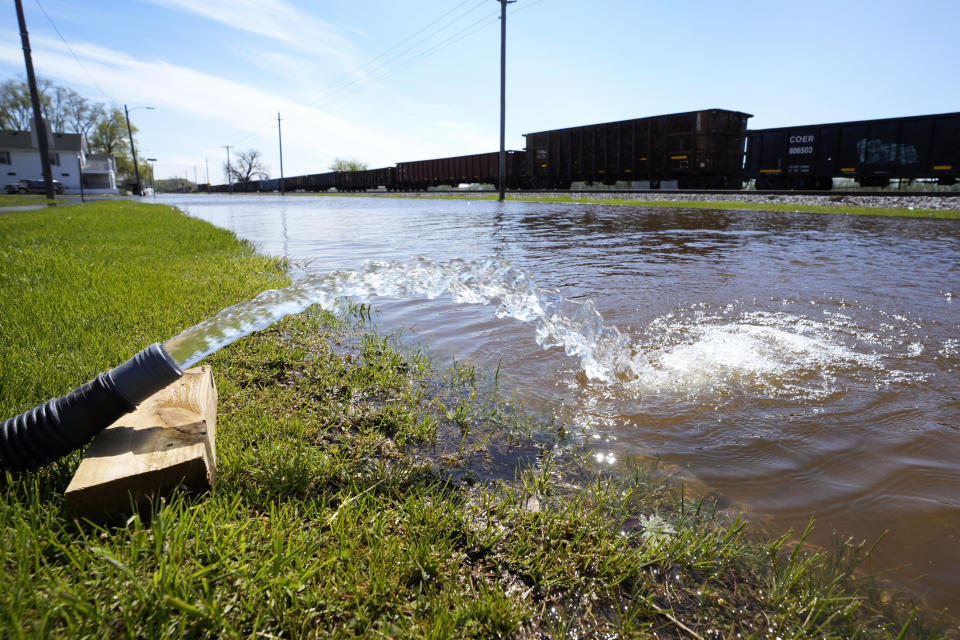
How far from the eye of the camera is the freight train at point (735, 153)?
59.2 ft

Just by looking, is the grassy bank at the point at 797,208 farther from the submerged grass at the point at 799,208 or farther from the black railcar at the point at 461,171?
the black railcar at the point at 461,171

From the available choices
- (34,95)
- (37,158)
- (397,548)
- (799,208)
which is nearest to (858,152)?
(799,208)

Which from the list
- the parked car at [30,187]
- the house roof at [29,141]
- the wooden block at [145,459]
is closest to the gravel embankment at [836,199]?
the wooden block at [145,459]

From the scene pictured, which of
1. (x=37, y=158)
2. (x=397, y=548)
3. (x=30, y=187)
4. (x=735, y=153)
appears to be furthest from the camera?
(x=37, y=158)

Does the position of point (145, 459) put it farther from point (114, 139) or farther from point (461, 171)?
point (114, 139)

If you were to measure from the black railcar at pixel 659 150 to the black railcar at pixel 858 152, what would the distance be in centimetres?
112

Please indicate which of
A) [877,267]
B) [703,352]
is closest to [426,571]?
[703,352]

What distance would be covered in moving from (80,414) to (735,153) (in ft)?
87.7

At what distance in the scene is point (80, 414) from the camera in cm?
171

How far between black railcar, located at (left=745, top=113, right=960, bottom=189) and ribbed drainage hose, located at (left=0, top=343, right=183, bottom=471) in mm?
23985

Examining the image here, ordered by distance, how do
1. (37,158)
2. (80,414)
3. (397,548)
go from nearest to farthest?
(397,548), (80,414), (37,158)

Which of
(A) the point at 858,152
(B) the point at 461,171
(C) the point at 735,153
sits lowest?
(A) the point at 858,152

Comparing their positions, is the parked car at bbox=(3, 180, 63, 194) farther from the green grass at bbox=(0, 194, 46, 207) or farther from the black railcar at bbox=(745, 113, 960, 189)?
the black railcar at bbox=(745, 113, 960, 189)

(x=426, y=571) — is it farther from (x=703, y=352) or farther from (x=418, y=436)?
(x=703, y=352)
